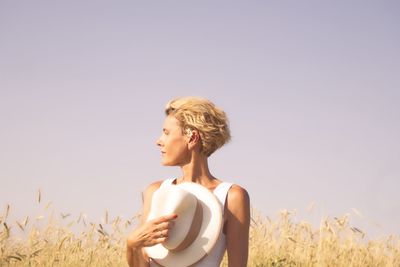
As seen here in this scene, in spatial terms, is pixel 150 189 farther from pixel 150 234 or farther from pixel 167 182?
pixel 150 234

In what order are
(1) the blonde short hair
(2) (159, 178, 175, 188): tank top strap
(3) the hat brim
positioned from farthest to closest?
(2) (159, 178, 175, 188): tank top strap → (1) the blonde short hair → (3) the hat brim

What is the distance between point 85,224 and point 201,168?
4.62 meters

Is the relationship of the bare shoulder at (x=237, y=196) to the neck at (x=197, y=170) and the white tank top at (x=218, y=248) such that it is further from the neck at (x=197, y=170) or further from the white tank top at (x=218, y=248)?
the neck at (x=197, y=170)

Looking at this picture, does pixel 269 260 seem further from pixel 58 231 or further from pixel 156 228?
pixel 156 228

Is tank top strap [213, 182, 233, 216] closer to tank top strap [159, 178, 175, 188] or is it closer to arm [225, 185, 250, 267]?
arm [225, 185, 250, 267]

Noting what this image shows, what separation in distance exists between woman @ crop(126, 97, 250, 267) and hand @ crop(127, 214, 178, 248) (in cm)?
9

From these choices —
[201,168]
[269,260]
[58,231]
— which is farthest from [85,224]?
[201,168]

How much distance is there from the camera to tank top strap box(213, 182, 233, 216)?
2.92 meters

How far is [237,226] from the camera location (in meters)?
2.89

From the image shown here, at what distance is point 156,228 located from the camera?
2.73 meters

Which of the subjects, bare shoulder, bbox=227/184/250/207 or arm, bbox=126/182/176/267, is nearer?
arm, bbox=126/182/176/267

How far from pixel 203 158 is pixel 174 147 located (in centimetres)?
19

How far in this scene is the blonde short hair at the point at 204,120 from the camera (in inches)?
→ 116

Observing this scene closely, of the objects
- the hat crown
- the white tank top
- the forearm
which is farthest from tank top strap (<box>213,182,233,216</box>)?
the forearm
